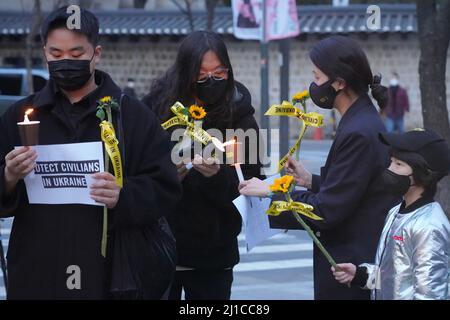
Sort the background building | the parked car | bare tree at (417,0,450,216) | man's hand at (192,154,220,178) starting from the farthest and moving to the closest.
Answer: the background building, the parked car, bare tree at (417,0,450,216), man's hand at (192,154,220,178)

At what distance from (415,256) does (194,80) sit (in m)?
1.47

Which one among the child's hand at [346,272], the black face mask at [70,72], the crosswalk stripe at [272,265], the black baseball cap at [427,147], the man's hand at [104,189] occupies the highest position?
the black face mask at [70,72]

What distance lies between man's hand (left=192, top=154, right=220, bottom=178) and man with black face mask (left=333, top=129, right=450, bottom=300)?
727 millimetres

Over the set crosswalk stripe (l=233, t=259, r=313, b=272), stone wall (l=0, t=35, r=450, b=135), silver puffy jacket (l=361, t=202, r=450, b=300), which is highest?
silver puffy jacket (l=361, t=202, r=450, b=300)

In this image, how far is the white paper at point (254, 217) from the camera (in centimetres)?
406

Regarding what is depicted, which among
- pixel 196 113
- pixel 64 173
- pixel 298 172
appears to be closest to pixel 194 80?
pixel 196 113

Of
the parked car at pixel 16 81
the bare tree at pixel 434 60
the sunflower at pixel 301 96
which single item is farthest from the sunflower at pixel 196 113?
the parked car at pixel 16 81

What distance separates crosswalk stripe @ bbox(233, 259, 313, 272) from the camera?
30.1ft

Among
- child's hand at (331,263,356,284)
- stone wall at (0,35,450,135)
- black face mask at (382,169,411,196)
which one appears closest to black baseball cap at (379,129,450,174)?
black face mask at (382,169,411,196)

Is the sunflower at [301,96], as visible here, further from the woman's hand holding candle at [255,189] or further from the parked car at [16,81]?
the parked car at [16,81]

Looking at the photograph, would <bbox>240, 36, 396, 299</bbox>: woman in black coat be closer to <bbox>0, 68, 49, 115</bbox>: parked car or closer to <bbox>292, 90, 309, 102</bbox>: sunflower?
<bbox>292, 90, 309, 102</bbox>: sunflower

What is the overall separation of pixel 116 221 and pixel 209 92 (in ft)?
4.08

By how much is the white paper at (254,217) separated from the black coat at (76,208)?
0.49 meters

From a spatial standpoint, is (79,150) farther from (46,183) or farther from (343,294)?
(343,294)
